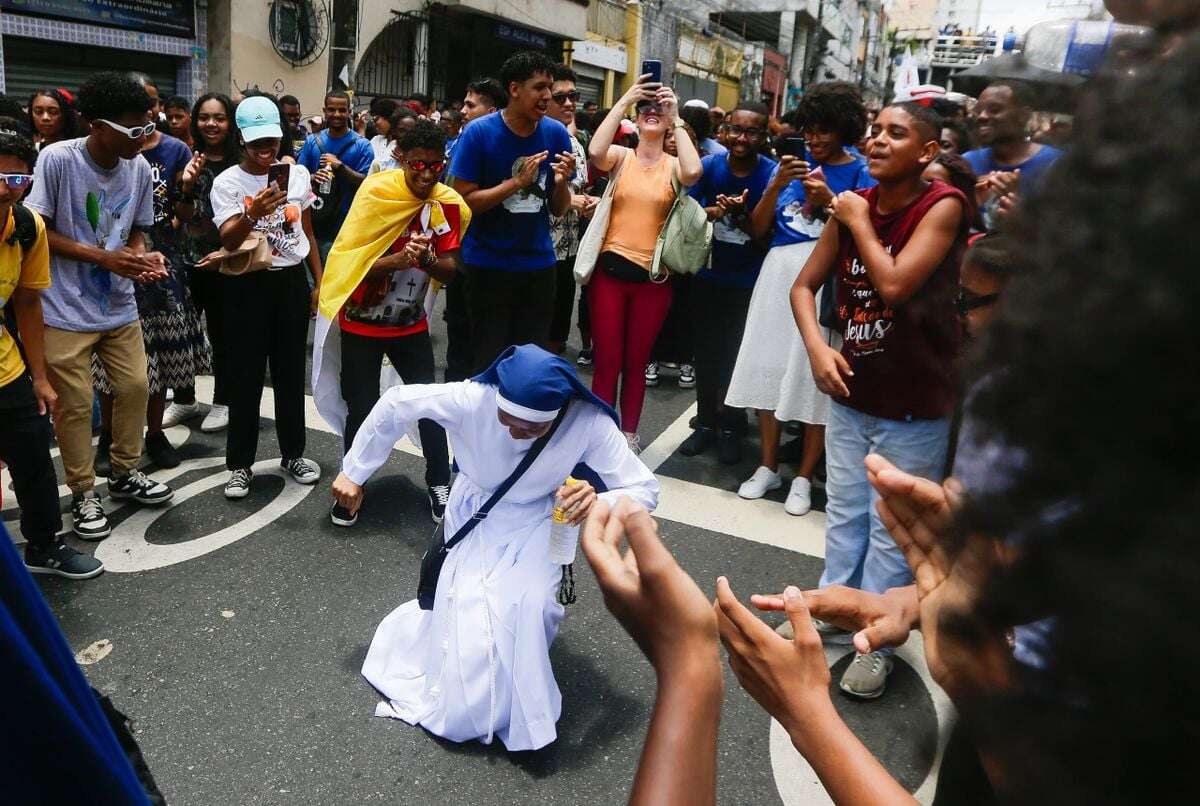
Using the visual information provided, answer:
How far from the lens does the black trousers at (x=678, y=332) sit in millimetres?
5145

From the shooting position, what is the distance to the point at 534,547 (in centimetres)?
278

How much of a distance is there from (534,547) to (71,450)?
209 centimetres

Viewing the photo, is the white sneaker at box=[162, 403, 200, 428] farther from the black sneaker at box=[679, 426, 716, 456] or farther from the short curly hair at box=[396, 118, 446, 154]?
the black sneaker at box=[679, 426, 716, 456]

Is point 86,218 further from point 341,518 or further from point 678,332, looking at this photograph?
point 678,332

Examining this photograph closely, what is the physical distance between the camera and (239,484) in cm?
404

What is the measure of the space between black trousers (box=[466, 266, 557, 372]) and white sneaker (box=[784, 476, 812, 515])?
143cm

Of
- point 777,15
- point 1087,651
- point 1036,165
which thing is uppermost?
point 777,15

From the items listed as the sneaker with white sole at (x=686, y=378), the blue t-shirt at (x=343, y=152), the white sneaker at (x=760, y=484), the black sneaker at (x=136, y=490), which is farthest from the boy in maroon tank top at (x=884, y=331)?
the blue t-shirt at (x=343, y=152)

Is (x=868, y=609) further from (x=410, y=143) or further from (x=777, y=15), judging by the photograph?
(x=777, y=15)

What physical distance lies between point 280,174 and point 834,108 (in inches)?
97.1

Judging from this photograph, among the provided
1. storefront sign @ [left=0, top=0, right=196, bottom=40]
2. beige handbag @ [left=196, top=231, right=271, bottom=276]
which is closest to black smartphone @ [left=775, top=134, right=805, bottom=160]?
beige handbag @ [left=196, top=231, right=271, bottom=276]

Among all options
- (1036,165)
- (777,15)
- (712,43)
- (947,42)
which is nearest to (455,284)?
(947,42)

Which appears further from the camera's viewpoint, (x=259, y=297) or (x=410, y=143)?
(x=259, y=297)

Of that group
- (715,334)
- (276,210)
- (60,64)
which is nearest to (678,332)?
(715,334)
